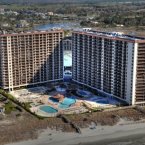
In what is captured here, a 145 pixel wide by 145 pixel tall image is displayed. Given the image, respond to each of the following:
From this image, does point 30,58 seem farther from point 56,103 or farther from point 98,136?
point 98,136

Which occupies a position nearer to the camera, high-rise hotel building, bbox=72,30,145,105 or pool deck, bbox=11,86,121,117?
high-rise hotel building, bbox=72,30,145,105

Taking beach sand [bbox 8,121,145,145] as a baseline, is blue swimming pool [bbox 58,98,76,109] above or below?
above

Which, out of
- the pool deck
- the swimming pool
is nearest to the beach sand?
the pool deck

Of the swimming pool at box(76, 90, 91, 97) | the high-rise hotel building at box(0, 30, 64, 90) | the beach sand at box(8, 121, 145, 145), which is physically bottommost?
the beach sand at box(8, 121, 145, 145)

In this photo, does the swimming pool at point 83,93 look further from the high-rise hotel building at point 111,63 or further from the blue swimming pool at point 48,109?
the blue swimming pool at point 48,109

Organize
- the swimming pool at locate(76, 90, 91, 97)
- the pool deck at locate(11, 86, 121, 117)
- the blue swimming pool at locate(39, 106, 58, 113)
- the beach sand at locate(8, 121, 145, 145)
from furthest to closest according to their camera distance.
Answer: the swimming pool at locate(76, 90, 91, 97)
the pool deck at locate(11, 86, 121, 117)
the blue swimming pool at locate(39, 106, 58, 113)
the beach sand at locate(8, 121, 145, 145)

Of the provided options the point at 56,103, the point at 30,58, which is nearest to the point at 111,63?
the point at 56,103

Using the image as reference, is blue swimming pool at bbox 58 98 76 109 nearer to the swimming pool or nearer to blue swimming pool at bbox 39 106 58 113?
blue swimming pool at bbox 39 106 58 113
